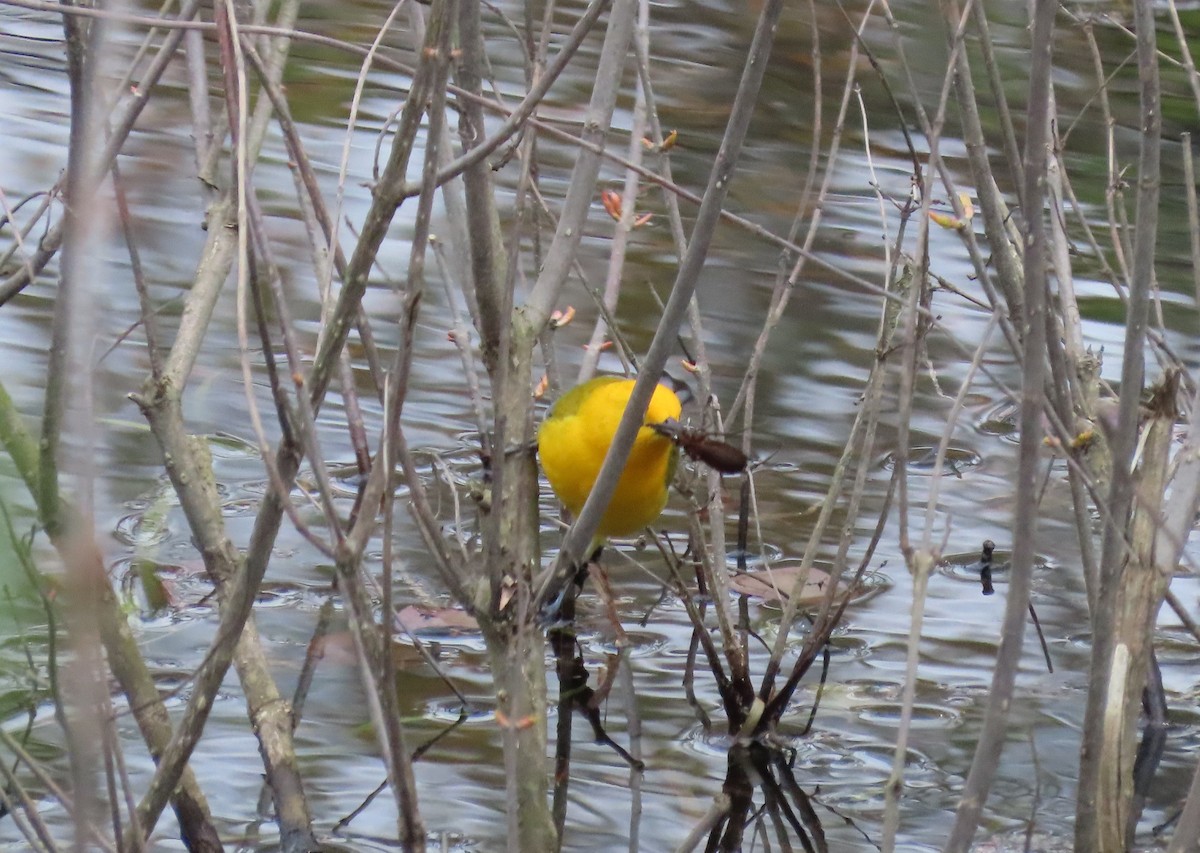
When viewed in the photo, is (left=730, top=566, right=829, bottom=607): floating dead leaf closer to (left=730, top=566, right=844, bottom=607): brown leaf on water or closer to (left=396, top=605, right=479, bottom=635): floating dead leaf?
(left=730, top=566, right=844, bottom=607): brown leaf on water

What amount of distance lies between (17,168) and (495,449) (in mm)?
4754

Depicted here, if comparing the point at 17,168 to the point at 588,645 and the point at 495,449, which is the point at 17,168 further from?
the point at 495,449

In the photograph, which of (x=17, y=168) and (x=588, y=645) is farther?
(x=17, y=168)

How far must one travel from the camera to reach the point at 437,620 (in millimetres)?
3848

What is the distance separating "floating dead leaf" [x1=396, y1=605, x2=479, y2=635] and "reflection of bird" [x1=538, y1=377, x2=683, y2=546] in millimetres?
379

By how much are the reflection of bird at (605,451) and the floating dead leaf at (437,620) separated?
379mm

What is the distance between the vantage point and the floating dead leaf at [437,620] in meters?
3.82

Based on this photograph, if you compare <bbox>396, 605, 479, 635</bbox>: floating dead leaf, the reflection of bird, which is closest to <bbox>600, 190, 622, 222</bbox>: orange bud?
the reflection of bird

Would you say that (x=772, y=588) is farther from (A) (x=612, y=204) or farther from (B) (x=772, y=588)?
(A) (x=612, y=204)

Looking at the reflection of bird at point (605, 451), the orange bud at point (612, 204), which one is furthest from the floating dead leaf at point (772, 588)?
the orange bud at point (612, 204)

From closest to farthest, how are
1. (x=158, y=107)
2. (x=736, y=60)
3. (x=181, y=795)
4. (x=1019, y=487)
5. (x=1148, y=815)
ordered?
(x=1019, y=487) → (x=181, y=795) → (x=1148, y=815) → (x=158, y=107) → (x=736, y=60)

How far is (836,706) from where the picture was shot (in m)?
3.65

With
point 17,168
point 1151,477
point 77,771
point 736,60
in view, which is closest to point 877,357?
point 1151,477

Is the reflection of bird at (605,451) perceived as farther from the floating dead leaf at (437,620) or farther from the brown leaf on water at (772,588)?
the brown leaf on water at (772,588)
